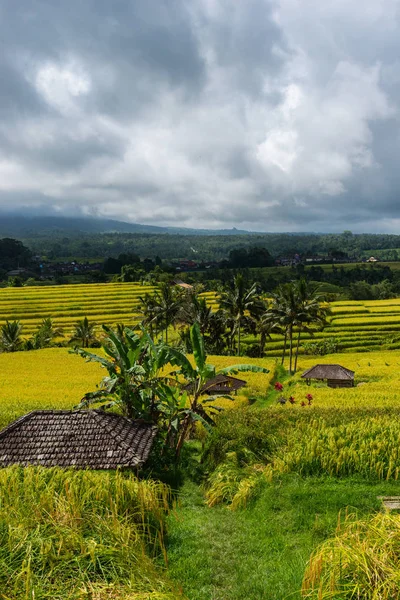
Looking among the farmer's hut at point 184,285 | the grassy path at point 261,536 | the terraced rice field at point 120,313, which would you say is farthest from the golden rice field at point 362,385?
the farmer's hut at point 184,285

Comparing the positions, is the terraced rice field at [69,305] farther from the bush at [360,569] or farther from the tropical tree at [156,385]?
the bush at [360,569]

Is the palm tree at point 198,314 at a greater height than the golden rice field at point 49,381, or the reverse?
the palm tree at point 198,314

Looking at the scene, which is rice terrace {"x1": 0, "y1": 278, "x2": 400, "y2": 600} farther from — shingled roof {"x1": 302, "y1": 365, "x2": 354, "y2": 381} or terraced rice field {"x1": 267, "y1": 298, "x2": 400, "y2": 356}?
terraced rice field {"x1": 267, "y1": 298, "x2": 400, "y2": 356}

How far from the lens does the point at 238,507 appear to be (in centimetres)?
1012

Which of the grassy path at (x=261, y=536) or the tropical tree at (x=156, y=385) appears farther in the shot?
the tropical tree at (x=156, y=385)

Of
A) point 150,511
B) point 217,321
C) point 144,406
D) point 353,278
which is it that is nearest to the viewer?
point 150,511

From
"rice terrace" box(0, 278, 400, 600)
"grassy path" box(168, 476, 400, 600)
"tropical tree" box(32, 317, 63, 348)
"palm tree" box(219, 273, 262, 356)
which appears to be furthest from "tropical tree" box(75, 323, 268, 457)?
"tropical tree" box(32, 317, 63, 348)

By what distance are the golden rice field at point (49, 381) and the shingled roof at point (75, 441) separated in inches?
224

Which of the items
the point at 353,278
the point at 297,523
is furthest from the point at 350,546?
the point at 353,278

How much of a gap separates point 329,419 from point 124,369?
7.01 metres

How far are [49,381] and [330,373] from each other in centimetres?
1746

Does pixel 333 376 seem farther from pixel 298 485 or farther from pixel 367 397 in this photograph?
pixel 298 485

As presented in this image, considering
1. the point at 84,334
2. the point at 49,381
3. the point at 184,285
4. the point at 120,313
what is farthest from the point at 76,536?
the point at 184,285

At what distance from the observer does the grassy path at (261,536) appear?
7309 millimetres
